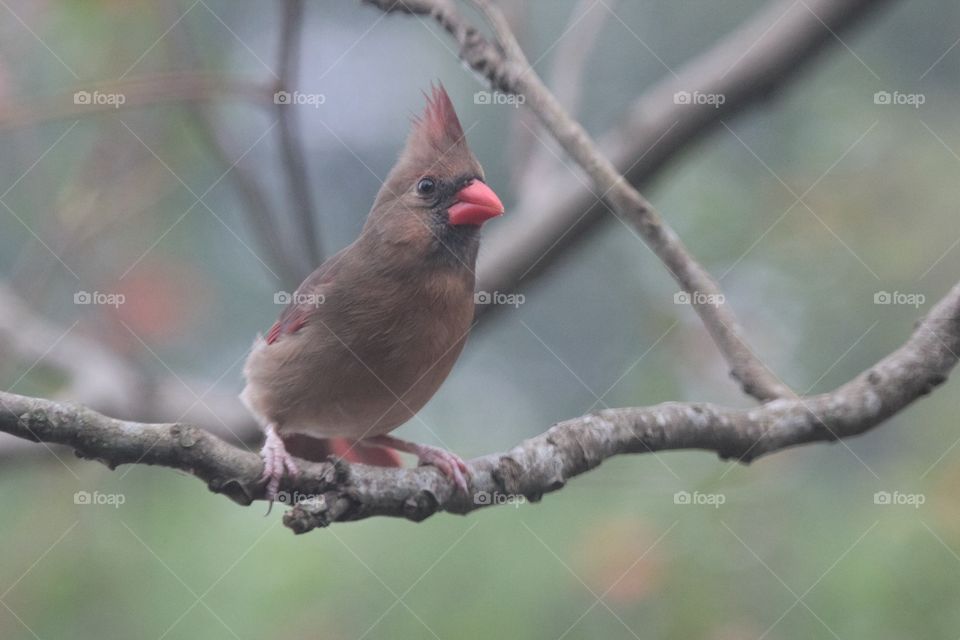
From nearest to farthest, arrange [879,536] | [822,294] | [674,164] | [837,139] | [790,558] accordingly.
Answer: [879,536], [790,558], [674,164], [822,294], [837,139]

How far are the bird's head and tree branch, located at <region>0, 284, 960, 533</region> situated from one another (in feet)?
2.26

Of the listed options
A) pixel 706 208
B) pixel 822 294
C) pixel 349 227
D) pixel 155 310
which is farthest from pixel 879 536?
pixel 155 310

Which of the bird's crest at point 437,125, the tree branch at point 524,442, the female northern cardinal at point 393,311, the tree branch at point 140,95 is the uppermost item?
the tree branch at point 140,95

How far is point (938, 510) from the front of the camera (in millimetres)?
3129

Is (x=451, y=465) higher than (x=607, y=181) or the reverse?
the reverse

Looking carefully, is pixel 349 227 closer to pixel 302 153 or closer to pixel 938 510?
pixel 302 153

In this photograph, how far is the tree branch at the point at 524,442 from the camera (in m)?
1.77

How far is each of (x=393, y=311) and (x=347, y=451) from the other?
679 mm

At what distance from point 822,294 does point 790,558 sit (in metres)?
1.47

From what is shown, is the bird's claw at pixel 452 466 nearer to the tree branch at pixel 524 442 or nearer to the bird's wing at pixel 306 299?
the tree branch at pixel 524 442

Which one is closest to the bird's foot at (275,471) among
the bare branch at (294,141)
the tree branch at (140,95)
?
the bare branch at (294,141)

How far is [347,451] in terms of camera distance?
317 cm

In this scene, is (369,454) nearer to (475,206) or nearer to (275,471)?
(475,206)

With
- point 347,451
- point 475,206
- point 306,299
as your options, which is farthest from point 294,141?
point 347,451
